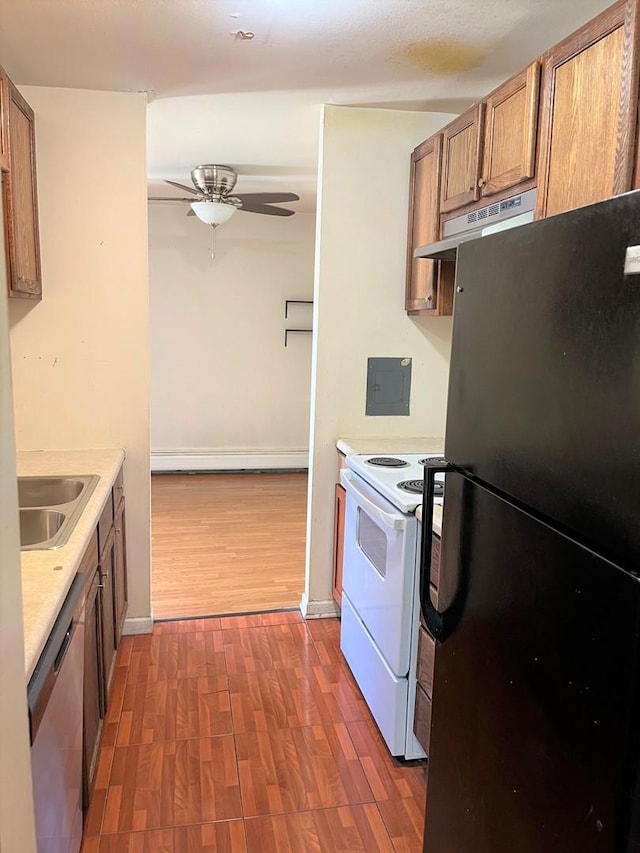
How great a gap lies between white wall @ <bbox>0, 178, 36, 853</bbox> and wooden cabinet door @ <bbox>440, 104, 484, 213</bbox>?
1926 millimetres

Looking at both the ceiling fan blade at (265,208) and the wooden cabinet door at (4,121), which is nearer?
the wooden cabinet door at (4,121)

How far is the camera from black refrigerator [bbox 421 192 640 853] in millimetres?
814

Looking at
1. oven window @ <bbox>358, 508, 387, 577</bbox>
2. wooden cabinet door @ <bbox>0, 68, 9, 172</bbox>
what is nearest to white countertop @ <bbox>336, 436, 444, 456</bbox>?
oven window @ <bbox>358, 508, 387, 577</bbox>

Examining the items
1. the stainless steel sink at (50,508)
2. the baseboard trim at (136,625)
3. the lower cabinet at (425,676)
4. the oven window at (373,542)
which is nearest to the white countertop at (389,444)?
the oven window at (373,542)

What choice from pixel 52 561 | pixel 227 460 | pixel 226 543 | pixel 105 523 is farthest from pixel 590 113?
pixel 227 460

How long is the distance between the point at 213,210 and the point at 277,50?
1889mm

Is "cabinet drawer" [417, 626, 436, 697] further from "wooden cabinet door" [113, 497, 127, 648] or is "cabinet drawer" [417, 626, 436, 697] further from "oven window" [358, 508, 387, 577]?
"wooden cabinet door" [113, 497, 127, 648]

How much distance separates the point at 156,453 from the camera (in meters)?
5.98

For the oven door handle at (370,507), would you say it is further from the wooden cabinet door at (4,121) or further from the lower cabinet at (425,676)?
the wooden cabinet door at (4,121)

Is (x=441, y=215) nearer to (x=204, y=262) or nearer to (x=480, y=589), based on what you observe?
(x=480, y=589)

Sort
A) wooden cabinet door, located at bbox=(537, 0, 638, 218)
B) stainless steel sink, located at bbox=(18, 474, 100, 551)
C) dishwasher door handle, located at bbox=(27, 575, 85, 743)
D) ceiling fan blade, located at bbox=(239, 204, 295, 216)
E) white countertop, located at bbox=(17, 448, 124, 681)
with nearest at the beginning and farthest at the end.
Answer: dishwasher door handle, located at bbox=(27, 575, 85, 743)
white countertop, located at bbox=(17, 448, 124, 681)
wooden cabinet door, located at bbox=(537, 0, 638, 218)
stainless steel sink, located at bbox=(18, 474, 100, 551)
ceiling fan blade, located at bbox=(239, 204, 295, 216)

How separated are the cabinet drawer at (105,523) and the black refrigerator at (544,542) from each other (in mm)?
1261

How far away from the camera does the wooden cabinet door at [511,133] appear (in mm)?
1864

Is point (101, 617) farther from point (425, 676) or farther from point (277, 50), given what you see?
point (277, 50)
